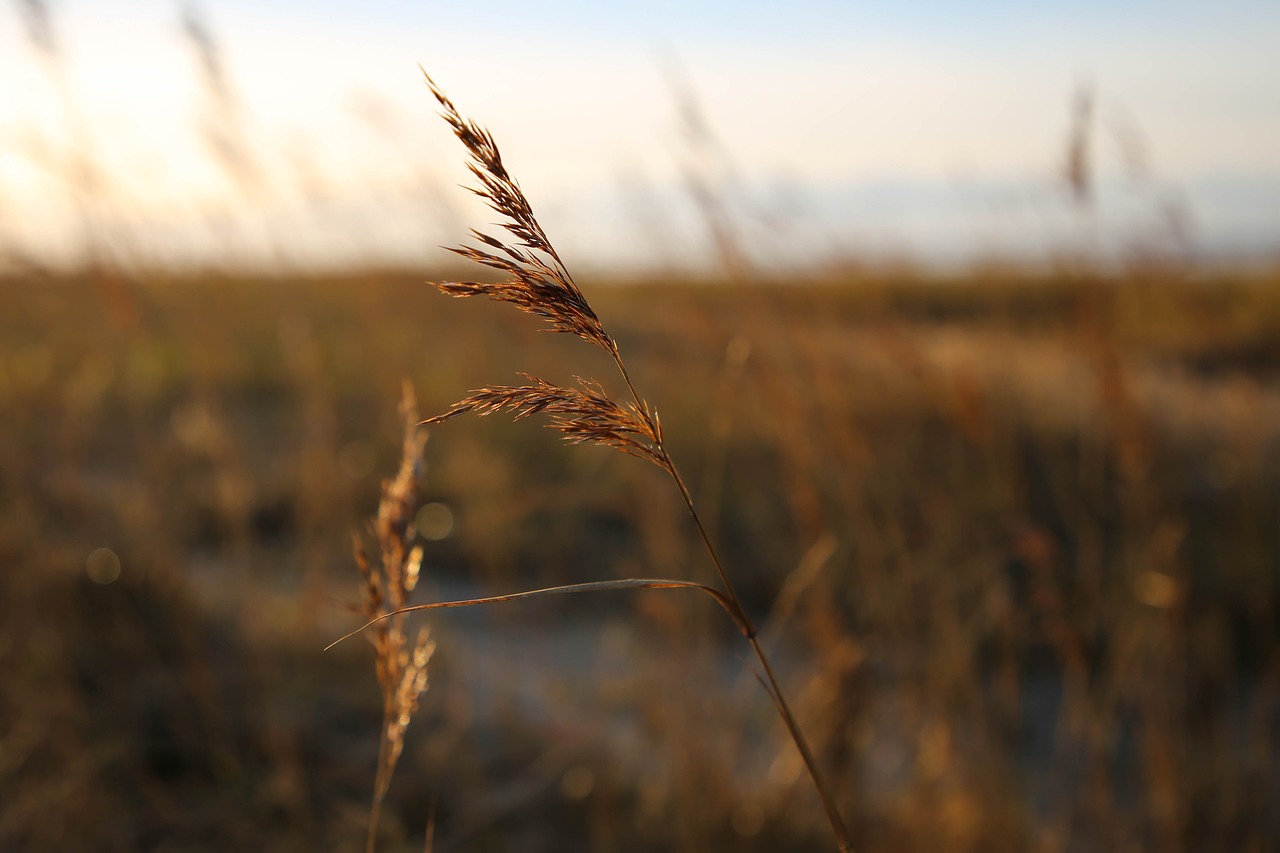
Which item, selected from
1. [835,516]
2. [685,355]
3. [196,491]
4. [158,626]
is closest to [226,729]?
[158,626]

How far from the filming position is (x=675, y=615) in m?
1.92

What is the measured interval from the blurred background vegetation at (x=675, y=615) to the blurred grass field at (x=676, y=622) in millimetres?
11

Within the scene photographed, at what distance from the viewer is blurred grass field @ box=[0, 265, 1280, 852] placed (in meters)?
1.77

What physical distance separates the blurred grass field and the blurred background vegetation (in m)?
0.01

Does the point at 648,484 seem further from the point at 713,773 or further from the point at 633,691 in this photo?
the point at 713,773

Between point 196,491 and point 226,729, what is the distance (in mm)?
1585

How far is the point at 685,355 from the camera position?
5605 millimetres

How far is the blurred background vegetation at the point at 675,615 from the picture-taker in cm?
177

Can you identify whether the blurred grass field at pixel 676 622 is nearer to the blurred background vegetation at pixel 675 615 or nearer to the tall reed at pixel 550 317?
the blurred background vegetation at pixel 675 615

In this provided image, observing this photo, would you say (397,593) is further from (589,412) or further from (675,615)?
(675,615)

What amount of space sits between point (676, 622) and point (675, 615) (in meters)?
0.02

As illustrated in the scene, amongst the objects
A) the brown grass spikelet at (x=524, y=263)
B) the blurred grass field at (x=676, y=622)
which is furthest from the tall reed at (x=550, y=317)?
the blurred grass field at (x=676, y=622)

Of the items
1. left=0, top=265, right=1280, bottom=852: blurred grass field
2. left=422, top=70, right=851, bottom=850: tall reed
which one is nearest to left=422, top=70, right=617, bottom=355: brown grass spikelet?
left=422, top=70, right=851, bottom=850: tall reed

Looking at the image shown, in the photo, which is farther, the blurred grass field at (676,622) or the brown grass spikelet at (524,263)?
the blurred grass field at (676,622)
